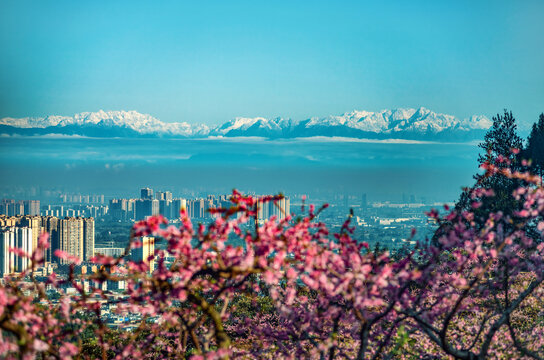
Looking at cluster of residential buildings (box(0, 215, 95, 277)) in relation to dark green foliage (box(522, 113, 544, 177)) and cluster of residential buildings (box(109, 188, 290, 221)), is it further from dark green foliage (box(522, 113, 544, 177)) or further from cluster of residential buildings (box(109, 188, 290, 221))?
dark green foliage (box(522, 113, 544, 177))

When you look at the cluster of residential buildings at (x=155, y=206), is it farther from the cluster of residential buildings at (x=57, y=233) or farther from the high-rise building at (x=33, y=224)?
the high-rise building at (x=33, y=224)

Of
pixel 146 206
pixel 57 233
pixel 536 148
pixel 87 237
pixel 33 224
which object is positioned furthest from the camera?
pixel 146 206

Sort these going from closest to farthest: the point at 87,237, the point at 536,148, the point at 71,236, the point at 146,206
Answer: the point at 536,148 → the point at 71,236 → the point at 87,237 → the point at 146,206

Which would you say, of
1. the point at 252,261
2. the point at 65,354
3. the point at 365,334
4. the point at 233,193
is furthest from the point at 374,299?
the point at 65,354

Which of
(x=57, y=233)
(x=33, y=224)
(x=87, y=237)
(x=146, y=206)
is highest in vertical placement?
(x=33, y=224)

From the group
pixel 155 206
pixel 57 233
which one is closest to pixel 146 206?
pixel 155 206

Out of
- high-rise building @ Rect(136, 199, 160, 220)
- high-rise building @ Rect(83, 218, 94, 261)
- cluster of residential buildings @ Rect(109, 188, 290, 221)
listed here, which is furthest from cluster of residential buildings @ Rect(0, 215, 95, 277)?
high-rise building @ Rect(136, 199, 160, 220)

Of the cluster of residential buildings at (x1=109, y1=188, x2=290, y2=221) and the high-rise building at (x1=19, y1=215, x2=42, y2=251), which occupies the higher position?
the high-rise building at (x1=19, y1=215, x2=42, y2=251)

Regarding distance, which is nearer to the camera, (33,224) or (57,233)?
(33,224)

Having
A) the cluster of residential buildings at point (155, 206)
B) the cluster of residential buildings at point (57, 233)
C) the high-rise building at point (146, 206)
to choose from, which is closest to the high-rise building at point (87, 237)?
the cluster of residential buildings at point (57, 233)

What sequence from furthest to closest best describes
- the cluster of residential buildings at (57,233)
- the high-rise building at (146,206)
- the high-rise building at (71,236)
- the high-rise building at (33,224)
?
the high-rise building at (146,206) < the high-rise building at (71,236) < the high-rise building at (33,224) < the cluster of residential buildings at (57,233)

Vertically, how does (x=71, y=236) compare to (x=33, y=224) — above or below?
below

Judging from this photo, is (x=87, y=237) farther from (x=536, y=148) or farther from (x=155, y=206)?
(x=536, y=148)
